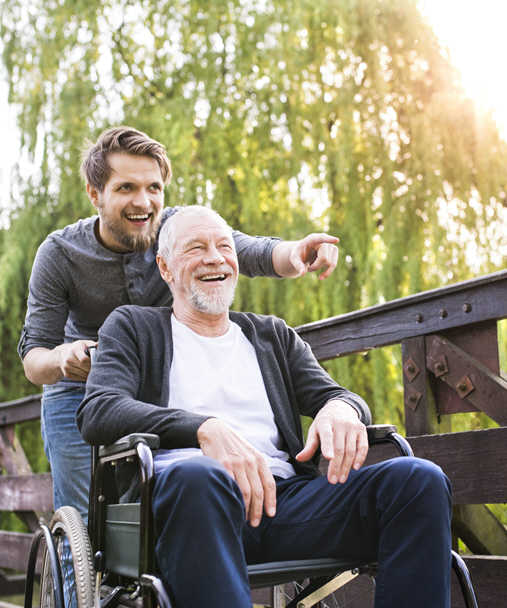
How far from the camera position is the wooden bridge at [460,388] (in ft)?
6.27

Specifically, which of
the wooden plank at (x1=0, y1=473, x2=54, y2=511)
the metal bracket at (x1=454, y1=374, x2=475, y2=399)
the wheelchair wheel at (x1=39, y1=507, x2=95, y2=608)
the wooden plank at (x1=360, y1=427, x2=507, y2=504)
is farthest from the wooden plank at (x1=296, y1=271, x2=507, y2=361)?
the wooden plank at (x1=0, y1=473, x2=54, y2=511)

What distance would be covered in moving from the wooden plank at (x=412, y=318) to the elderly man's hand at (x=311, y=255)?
1.70 ft

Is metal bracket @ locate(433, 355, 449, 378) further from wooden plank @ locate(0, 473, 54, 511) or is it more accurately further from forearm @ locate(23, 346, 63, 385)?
wooden plank @ locate(0, 473, 54, 511)

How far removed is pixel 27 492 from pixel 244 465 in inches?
127

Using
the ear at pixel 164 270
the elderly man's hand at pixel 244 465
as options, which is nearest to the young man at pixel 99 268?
the ear at pixel 164 270

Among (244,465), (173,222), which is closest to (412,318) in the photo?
(173,222)

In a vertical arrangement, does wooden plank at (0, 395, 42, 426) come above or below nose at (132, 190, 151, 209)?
below

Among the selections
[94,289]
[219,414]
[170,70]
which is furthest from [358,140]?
[219,414]

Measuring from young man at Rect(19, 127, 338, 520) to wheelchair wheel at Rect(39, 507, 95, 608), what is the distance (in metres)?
0.33

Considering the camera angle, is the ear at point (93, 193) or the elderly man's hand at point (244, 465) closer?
the elderly man's hand at point (244, 465)

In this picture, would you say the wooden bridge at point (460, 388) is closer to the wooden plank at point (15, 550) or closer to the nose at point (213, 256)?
the nose at point (213, 256)

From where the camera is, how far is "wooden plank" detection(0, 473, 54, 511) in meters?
3.86

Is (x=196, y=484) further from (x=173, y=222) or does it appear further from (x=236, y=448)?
(x=173, y=222)

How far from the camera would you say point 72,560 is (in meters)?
1.57
